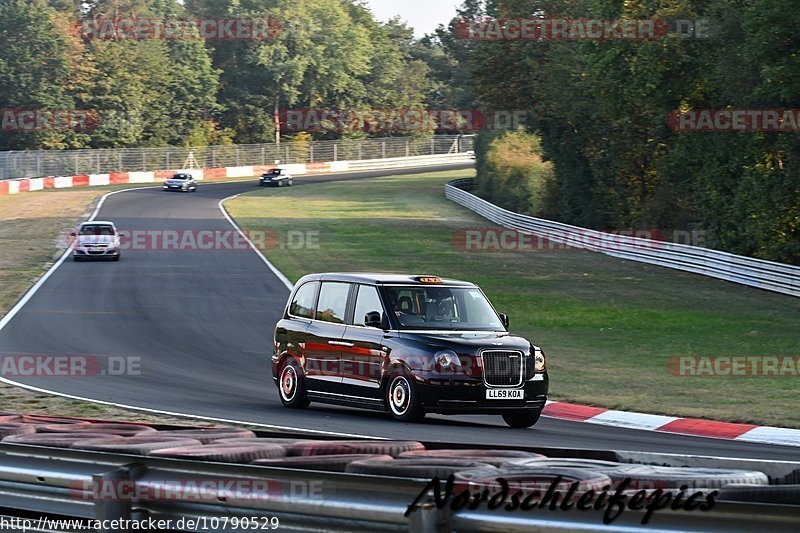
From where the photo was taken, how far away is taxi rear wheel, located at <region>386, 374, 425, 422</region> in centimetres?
1366

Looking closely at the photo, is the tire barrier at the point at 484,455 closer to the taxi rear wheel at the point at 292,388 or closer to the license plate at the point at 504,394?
the license plate at the point at 504,394

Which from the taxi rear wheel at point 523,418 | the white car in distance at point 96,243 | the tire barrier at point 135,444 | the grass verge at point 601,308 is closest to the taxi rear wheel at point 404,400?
the taxi rear wheel at point 523,418

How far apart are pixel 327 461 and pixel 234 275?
31.0 m

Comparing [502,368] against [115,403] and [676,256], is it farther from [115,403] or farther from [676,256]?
[676,256]

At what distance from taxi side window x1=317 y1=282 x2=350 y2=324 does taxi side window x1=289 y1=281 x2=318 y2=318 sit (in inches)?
6.9

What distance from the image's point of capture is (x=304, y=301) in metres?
15.6

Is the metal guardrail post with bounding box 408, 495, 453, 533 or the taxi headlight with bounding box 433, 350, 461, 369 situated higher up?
the metal guardrail post with bounding box 408, 495, 453, 533

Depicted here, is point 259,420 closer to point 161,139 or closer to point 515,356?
point 515,356

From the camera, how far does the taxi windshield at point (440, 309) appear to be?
14.4 metres

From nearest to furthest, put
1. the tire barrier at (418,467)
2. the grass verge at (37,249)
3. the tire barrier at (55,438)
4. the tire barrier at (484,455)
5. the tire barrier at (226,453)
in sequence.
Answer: the tire barrier at (418,467), the tire barrier at (484,455), the tire barrier at (226,453), the tire barrier at (55,438), the grass verge at (37,249)

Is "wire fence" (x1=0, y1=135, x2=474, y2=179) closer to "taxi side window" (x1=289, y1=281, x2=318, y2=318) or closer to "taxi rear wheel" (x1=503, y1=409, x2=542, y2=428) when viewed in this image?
"taxi side window" (x1=289, y1=281, x2=318, y2=318)

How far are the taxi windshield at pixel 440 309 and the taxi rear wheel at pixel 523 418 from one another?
116cm

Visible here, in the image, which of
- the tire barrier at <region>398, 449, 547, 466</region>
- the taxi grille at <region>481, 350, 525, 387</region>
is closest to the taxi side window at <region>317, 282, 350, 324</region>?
the taxi grille at <region>481, 350, 525, 387</region>

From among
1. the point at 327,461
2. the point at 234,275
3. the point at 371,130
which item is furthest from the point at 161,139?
the point at 327,461
